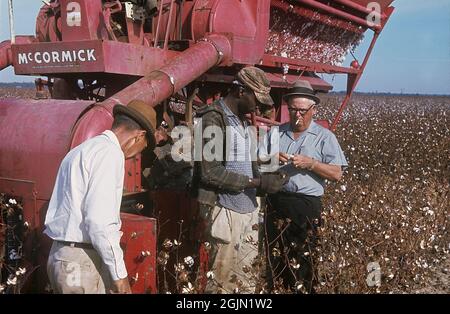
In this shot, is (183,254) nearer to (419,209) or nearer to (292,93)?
(292,93)

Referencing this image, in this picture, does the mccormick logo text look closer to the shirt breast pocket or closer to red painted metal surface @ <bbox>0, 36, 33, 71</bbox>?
red painted metal surface @ <bbox>0, 36, 33, 71</bbox>

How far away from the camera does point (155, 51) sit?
4172mm

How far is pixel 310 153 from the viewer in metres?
3.49

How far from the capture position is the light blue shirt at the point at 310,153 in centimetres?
349

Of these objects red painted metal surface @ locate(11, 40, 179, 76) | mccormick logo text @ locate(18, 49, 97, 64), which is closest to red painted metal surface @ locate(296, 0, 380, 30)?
red painted metal surface @ locate(11, 40, 179, 76)

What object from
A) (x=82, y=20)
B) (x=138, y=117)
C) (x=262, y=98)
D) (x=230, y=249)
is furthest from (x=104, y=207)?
(x=82, y=20)

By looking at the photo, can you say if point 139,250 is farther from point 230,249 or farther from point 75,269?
point 230,249

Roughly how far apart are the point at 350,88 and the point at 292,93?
14.0 feet

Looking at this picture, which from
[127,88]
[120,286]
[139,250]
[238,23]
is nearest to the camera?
[120,286]

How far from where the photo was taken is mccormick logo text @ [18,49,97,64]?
147 inches

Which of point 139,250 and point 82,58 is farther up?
point 82,58

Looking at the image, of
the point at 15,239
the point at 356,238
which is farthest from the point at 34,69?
the point at 356,238

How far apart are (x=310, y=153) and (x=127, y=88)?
1.25 meters

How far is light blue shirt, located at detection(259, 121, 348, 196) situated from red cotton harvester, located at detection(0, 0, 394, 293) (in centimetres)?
68
